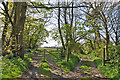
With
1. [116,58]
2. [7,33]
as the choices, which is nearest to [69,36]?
[116,58]

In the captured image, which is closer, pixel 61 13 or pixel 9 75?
pixel 9 75

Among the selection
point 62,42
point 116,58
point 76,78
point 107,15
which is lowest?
point 76,78

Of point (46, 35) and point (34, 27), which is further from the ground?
point (34, 27)

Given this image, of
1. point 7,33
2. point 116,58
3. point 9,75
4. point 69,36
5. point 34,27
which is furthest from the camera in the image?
point 34,27

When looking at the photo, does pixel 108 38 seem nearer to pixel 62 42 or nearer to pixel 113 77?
pixel 62 42

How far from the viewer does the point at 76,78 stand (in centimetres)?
560

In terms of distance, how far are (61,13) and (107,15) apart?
3513 millimetres

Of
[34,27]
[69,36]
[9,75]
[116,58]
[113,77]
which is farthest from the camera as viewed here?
[34,27]

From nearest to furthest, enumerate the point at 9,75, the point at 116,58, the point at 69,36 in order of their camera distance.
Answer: the point at 9,75
the point at 116,58
the point at 69,36

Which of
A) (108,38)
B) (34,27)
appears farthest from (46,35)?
(108,38)

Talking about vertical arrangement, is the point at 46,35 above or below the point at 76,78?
above

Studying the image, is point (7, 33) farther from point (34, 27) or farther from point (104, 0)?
point (104, 0)

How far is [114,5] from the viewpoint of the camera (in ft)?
29.7

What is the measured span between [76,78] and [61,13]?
529 centimetres
